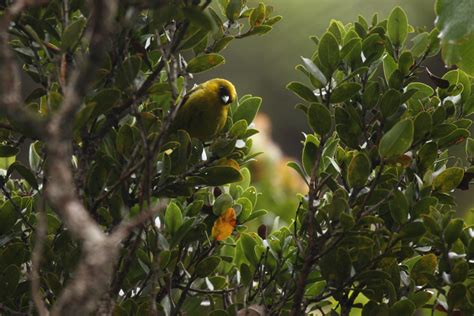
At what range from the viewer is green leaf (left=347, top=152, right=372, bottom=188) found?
0.97 meters

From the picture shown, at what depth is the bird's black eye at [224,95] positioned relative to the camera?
1259mm

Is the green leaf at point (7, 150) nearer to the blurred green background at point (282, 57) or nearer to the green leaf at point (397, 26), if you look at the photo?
the green leaf at point (397, 26)

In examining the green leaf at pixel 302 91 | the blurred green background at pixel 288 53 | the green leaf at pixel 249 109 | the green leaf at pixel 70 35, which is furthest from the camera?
the blurred green background at pixel 288 53

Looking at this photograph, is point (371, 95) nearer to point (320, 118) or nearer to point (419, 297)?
point (320, 118)

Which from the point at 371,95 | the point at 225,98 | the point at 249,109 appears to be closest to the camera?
the point at 371,95

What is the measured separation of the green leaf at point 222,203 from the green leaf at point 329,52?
8.7 inches

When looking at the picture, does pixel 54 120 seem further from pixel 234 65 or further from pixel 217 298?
pixel 234 65

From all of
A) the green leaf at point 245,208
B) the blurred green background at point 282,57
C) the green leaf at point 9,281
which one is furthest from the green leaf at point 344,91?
the blurred green background at point 282,57

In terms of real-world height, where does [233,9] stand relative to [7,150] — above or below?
above

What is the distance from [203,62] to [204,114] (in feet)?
0.49

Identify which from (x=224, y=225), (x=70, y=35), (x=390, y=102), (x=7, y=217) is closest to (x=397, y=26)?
(x=390, y=102)

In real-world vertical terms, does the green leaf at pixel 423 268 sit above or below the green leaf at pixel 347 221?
above

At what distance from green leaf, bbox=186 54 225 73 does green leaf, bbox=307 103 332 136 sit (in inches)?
5.4

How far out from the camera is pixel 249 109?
3.81ft
